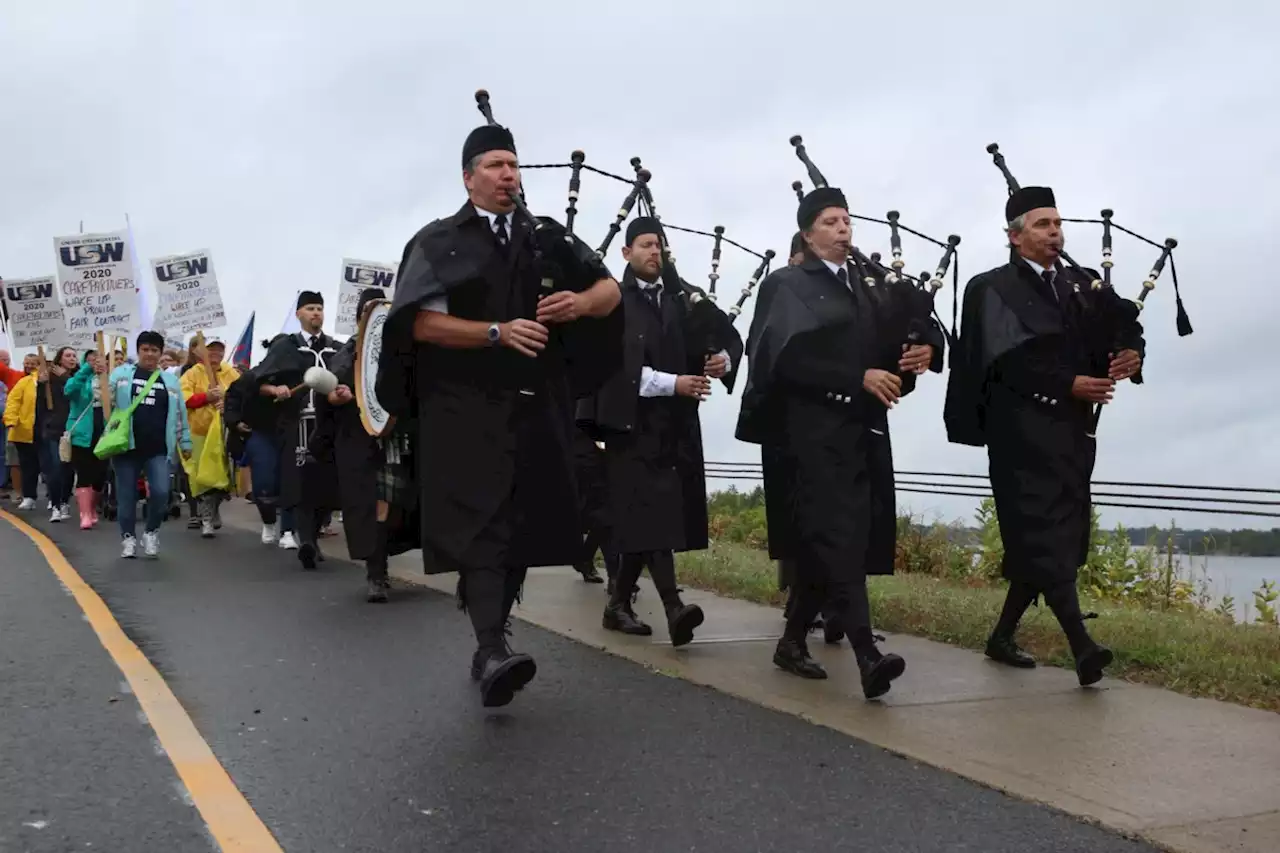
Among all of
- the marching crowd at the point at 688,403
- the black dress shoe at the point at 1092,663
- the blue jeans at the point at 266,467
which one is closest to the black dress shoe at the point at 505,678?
the marching crowd at the point at 688,403

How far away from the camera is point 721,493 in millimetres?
17812

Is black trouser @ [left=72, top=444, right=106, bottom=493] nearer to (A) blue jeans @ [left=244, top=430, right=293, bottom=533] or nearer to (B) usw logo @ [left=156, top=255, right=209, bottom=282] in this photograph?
(A) blue jeans @ [left=244, top=430, right=293, bottom=533]

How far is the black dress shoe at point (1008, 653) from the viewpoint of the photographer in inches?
245

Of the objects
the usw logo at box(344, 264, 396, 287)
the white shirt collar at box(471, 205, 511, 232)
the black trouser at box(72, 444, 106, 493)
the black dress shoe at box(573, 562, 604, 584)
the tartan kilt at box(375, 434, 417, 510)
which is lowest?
the black dress shoe at box(573, 562, 604, 584)

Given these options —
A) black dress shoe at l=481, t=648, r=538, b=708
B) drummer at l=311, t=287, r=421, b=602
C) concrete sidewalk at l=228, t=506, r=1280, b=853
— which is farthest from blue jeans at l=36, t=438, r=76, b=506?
black dress shoe at l=481, t=648, r=538, b=708

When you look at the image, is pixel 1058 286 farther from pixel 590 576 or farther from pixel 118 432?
pixel 118 432

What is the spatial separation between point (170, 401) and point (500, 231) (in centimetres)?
751

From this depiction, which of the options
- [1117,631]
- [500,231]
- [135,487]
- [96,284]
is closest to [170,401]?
[135,487]

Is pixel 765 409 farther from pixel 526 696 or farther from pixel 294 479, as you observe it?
pixel 294 479

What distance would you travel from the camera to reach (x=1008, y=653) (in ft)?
20.6

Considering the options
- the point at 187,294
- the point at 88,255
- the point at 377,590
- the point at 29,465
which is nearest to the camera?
the point at 377,590

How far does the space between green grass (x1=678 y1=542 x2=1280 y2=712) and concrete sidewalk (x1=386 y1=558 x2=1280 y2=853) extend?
183mm

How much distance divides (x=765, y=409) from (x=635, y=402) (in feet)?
3.63

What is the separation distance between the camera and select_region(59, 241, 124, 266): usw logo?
52.7 ft
